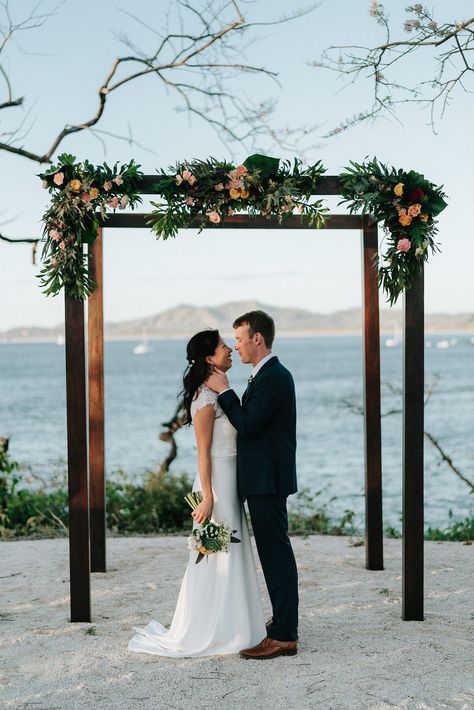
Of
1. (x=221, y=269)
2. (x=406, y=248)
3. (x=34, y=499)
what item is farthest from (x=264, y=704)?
(x=221, y=269)

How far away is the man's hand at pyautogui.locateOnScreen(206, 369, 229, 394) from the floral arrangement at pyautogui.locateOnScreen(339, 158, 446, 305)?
1163 mm

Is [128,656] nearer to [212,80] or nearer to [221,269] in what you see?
[212,80]

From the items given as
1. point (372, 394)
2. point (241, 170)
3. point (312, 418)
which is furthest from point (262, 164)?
point (312, 418)

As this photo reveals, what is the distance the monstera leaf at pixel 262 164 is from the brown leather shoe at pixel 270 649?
2672 mm

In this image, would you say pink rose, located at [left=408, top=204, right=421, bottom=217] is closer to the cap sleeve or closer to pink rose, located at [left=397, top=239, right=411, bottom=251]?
pink rose, located at [left=397, top=239, right=411, bottom=251]

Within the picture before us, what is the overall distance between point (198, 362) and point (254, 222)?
1.48 metres

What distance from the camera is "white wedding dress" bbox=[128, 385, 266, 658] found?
459 centimetres

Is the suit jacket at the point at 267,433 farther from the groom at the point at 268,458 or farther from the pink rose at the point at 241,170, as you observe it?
the pink rose at the point at 241,170

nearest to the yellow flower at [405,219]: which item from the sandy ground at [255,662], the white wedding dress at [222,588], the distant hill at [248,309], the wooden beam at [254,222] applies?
the wooden beam at [254,222]

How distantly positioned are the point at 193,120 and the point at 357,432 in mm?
35014

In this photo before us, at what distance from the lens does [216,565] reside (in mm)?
4613

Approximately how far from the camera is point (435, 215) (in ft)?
16.4

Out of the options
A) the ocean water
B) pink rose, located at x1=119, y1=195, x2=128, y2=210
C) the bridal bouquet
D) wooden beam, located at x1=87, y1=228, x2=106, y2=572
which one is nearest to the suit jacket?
the bridal bouquet

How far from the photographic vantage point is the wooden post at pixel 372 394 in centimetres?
638
